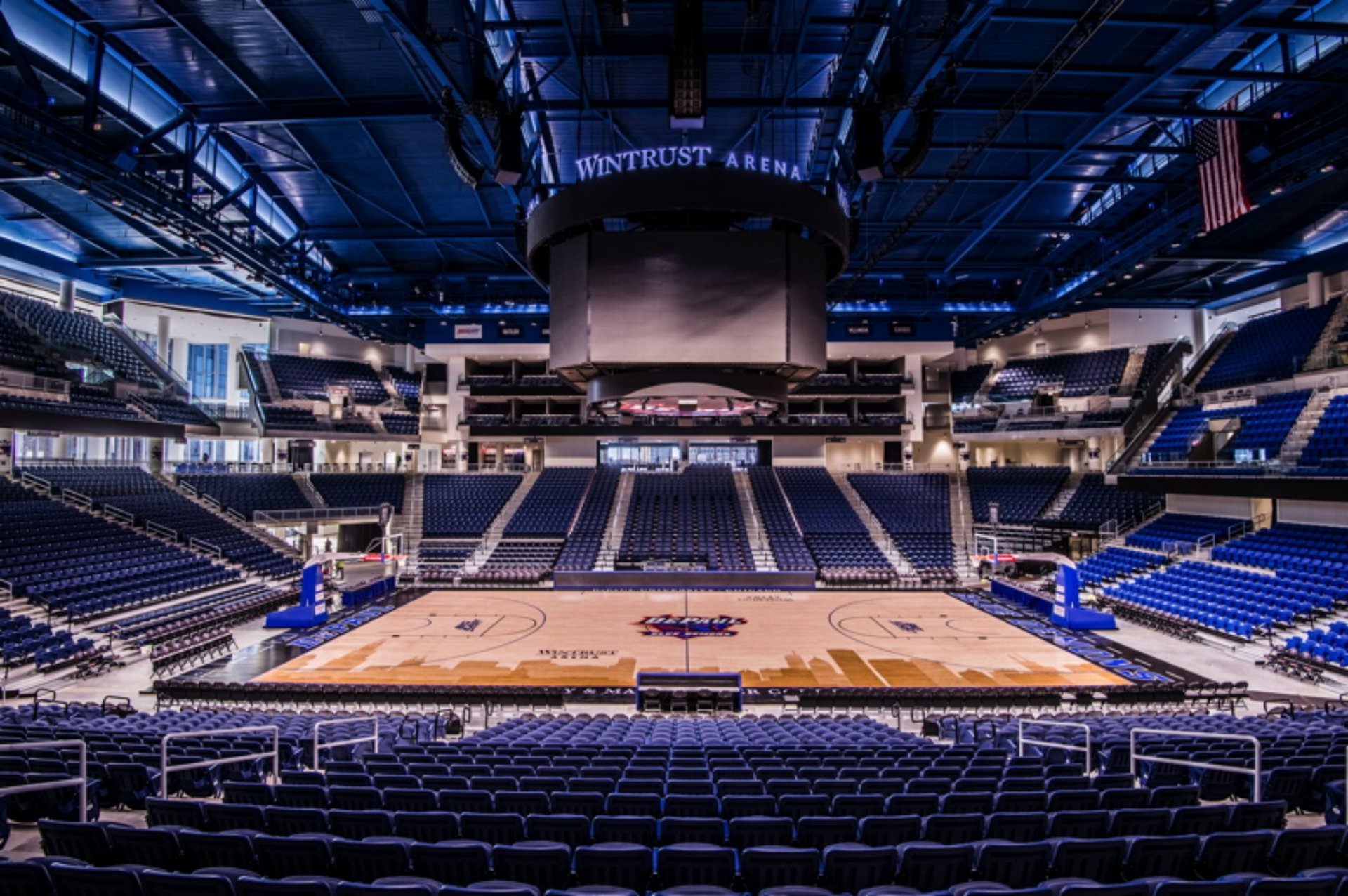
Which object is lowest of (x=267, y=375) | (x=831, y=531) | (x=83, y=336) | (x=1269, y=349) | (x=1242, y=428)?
(x=831, y=531)

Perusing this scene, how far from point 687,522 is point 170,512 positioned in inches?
877

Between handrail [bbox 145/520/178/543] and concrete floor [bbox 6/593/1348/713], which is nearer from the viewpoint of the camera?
concrete floor [bbox 6/593/1348/713]

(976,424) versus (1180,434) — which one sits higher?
(976,424)

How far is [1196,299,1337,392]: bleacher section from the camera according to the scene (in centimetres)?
2561

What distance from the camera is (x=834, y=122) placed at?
1903 cm

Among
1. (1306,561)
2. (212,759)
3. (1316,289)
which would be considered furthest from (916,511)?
(212,759)

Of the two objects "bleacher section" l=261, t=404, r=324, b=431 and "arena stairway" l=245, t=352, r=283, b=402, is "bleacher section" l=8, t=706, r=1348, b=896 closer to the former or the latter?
"bleacher section" l=261, t=404, r=324, b=431

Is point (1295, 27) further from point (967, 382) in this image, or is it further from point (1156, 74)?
point (967, 382)

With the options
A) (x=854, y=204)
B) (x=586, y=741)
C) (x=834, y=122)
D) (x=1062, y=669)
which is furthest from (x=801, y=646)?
(x=834, y=122)

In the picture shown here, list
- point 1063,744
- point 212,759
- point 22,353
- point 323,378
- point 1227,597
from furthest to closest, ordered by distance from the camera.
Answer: point 323,378 < point 22,353 < point 1227,597 < point 1063,744 < point 212,759

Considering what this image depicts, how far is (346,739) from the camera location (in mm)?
9891

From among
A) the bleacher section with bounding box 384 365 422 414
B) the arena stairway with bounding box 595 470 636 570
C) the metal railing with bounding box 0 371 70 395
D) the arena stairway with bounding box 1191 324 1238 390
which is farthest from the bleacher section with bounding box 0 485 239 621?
the arena stairway with bounding box 1191 324 1238 390

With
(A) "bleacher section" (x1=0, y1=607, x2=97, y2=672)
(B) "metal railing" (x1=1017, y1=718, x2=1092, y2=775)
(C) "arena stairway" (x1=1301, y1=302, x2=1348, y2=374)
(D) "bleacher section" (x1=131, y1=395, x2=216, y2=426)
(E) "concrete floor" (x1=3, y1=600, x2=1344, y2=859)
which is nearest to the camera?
(B) "metal railing" (x1=1017, y1=718, x2=1092, y2=775)

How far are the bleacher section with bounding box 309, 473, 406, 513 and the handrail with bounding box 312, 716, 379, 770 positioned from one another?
2536cm
